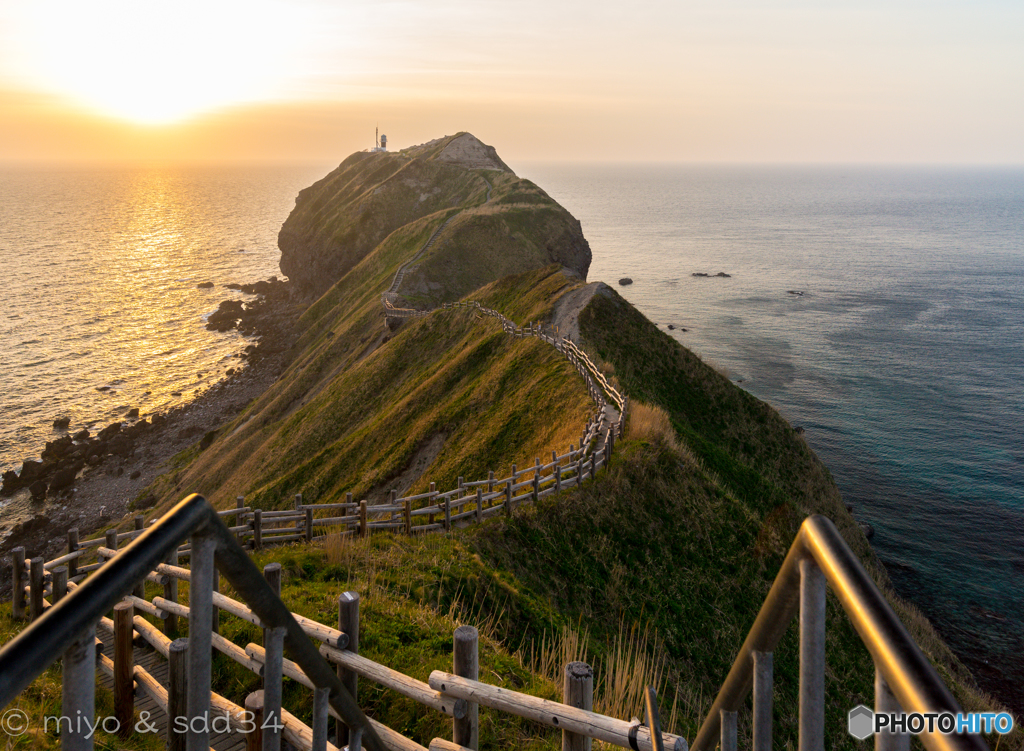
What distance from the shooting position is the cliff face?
235ft

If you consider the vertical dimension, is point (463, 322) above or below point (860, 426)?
above

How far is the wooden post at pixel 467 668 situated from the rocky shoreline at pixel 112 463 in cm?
4341

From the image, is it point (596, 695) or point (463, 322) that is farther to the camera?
point (463, 322)

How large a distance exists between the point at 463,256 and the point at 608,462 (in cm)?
5365

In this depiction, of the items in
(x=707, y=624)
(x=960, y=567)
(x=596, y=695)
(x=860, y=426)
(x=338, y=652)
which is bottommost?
(x=960, y=567)

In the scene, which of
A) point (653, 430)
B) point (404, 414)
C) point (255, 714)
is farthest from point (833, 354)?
point (255, 714)

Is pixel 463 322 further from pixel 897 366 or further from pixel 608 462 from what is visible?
pixel 897 366

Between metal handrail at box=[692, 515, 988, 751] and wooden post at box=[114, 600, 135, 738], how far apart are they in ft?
23.4

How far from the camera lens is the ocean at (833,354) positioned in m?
41.3

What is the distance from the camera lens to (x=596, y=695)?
10.2m

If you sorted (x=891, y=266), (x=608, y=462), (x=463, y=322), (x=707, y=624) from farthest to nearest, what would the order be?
1. (x=891, y=266)
2. (x=463, y=322)
3. (x=608, y=462)
4. (x=707, y=624)

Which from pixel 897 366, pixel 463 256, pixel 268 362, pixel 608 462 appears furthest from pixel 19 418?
pixel 897 366

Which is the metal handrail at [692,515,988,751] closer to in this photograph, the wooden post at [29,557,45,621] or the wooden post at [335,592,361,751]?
the wooden post at [335,592,361,751]

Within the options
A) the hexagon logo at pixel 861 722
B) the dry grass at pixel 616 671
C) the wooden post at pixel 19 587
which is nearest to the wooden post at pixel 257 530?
the wooden post at pixel 19 587
